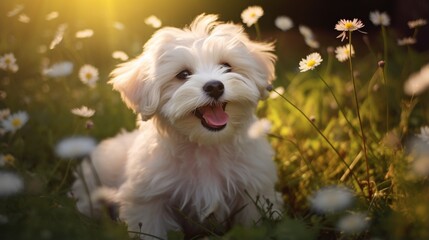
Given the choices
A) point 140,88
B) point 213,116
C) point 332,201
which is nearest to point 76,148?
point 140,88

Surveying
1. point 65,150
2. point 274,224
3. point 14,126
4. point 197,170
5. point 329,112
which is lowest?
point 274,224

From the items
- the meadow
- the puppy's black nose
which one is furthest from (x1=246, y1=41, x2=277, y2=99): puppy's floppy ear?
the puppy's black nose

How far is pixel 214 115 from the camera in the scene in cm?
348

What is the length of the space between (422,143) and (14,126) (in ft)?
8.98

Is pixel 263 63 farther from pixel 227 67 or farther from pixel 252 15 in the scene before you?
pixel 252 15

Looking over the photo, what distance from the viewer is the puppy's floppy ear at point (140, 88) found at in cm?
348

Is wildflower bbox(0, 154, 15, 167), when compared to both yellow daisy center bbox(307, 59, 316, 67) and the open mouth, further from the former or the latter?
yellow daisy center bbox(307, 59, 316, 67)

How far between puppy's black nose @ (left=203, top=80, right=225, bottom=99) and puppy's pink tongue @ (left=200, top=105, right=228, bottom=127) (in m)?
0.19

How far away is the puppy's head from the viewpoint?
332cm

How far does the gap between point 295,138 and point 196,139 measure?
1492mm

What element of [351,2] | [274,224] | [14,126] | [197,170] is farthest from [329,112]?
[351,2]

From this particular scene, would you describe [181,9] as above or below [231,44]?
above

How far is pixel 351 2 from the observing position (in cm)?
983

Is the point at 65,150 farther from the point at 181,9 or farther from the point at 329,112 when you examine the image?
the point at 181,9
